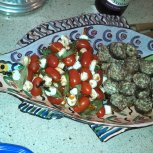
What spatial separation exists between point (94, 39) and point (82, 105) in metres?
0.24

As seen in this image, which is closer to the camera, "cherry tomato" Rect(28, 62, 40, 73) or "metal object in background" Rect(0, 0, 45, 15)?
"cherry tomato" Rect(28, 62, 40, 73)

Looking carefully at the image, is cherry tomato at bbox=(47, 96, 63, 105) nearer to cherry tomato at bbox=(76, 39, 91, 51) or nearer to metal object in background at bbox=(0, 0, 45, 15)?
cherry tomato at bbox=(76, 39, 91, 51)

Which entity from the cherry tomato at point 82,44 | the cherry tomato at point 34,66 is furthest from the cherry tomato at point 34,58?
the cherry tomato at point 82,44

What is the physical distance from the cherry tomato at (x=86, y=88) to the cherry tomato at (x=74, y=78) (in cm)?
1

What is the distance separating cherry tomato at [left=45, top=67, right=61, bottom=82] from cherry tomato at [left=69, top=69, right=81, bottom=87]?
0.10 feet

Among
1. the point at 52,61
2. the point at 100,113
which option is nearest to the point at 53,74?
the point at 52,61

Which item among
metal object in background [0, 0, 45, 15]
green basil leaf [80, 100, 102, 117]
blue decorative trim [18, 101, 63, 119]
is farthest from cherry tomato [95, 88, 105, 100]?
metal object in background [0, 0, 45, 15]

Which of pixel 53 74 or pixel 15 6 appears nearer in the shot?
pixel 53 74

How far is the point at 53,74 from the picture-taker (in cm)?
78

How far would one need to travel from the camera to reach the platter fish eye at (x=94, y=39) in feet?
2.60

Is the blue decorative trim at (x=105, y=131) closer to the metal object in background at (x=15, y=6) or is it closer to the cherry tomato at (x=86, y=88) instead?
the cherry tomato at (x=86, y=88)

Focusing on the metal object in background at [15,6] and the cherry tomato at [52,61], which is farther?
the metal object in background at [15,6]

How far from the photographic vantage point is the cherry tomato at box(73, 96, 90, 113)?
0.79 m

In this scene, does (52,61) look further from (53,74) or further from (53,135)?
(53,135)
